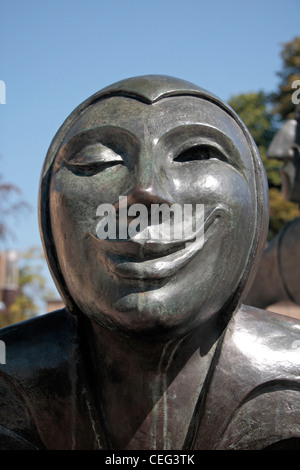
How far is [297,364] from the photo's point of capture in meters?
2.22

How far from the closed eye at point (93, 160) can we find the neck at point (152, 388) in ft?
1.93

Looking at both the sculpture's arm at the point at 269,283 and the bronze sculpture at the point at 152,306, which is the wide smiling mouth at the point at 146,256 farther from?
the sculpture's arm at the point at 269,283

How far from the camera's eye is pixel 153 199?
6.48ft

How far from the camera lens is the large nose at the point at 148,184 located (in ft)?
6.48

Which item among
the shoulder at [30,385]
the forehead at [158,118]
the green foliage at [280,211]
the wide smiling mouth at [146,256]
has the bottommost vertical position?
the green foliage at [280,211]

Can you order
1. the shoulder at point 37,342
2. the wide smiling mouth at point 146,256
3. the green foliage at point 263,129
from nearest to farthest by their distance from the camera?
the wide smiling mouth at point 146,256 → the shoulder at point 37,342 → the green foliage at point 263,129

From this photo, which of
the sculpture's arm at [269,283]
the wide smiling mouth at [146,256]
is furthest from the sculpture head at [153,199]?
the sculpture's arm at [269,283]

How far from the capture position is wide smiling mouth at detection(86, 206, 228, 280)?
1939 millimetres

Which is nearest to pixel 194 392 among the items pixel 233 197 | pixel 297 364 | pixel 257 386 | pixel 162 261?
pixel 257 386

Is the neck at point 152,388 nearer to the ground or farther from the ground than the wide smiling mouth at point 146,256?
nearer to the ground

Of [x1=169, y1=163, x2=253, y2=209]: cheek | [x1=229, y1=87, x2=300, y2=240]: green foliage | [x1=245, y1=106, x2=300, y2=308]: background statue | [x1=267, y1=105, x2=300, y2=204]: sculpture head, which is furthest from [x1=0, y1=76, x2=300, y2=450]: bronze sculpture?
[x1=229, y1=87, x2=300, y2=240]: green foliage

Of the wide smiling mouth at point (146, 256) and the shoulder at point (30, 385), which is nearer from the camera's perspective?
the wide smiling mouth at point (146, 256)

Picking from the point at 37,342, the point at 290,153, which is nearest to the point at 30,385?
the point at 37,342
